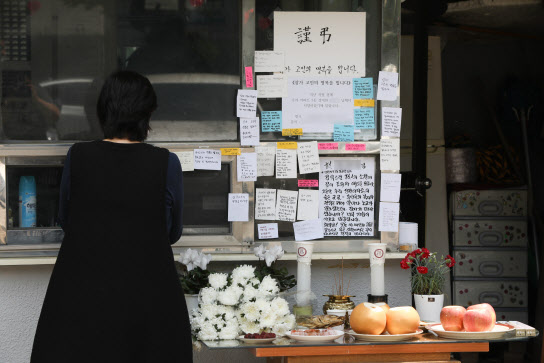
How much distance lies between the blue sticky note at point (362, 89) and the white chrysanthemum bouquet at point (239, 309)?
1.17 m

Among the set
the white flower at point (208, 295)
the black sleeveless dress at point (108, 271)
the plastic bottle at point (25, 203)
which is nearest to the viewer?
the black sleeveless dress at point (108, 271)

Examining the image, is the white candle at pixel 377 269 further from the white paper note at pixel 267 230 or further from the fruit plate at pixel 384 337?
the white paper note at pixel 267 230

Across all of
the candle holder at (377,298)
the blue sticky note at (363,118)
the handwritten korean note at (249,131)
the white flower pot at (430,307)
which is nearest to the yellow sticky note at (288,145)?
the handwritten korean note at (249,131)

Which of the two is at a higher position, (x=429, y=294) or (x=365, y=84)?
(x=365, y=84)

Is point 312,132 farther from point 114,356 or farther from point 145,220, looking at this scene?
point 114,356

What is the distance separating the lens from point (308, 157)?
4.09 metres

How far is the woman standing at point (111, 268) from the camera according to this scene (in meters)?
2.83

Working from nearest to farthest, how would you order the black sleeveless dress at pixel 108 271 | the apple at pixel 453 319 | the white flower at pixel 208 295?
the black sleeveless dress at pixel 108 271 → the apple at pixel 453 319 → the white flower at pixel 208 295

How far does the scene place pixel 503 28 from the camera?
707 cm

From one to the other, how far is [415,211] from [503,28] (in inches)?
90.1

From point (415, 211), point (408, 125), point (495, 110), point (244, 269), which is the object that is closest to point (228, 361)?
point (244, 269)

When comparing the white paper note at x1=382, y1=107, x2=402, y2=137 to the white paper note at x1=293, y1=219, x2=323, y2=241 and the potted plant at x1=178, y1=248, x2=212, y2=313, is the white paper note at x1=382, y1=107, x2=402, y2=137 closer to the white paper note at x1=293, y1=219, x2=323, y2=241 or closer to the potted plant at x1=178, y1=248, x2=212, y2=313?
the white paper note at x1=293, y1=219, x2=323, y2=241

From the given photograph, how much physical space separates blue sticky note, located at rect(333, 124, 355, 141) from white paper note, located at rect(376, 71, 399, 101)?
0.23m

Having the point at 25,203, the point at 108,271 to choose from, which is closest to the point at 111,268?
the point at 108,271
